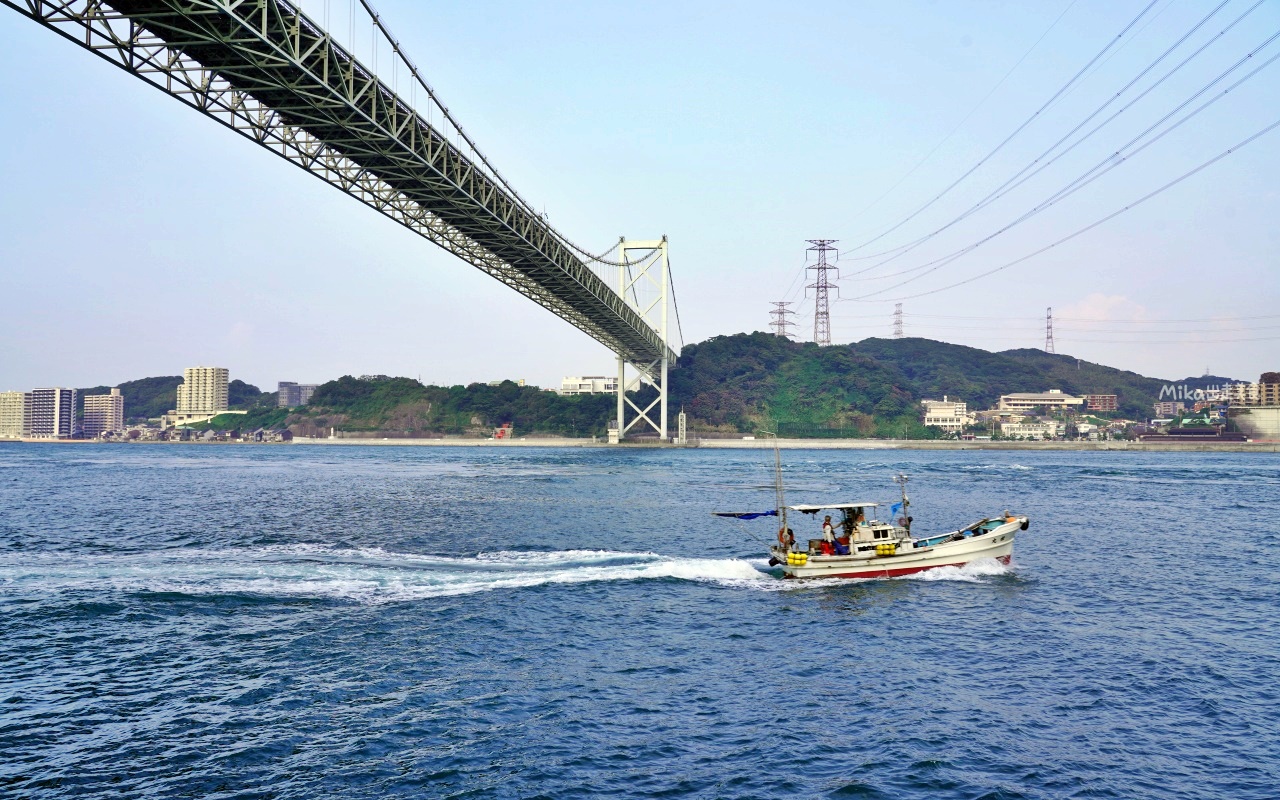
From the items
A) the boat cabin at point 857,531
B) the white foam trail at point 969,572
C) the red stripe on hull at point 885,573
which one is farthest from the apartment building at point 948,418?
the boat cabin at point 857,531

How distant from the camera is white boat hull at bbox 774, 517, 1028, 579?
24.7 metres

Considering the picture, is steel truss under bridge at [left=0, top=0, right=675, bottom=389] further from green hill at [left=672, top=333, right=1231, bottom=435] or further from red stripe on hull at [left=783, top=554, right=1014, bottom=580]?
green hill at [left=672, top=333, right=1231, bottom=435]

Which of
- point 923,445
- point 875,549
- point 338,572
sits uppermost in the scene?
point 923,445

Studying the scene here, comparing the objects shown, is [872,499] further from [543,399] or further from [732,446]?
[543,399]

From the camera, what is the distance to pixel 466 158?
39062mm

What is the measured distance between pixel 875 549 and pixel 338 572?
1566 centimetres

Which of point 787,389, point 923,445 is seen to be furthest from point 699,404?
point 923,445

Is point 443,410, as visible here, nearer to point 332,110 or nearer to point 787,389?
point 787,389

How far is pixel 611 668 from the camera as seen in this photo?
16.2 metres

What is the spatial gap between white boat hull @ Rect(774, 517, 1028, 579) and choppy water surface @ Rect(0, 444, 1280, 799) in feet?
1.68

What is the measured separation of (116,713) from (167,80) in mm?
Answer: 18636

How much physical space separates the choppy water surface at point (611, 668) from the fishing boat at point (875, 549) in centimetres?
61

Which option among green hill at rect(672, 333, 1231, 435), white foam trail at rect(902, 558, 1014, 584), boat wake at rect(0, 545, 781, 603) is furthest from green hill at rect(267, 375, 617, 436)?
white foam trail at rect(902, 558, 1014, 584)

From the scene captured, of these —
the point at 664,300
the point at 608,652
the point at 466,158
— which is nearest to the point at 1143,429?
the point at 664,300
